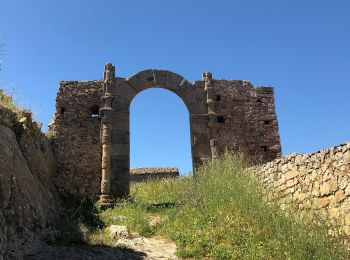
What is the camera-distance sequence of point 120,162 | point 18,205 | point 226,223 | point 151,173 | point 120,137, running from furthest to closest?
point 151,173 < point 120,137 < point 120,162 < point 226,223 < point 18,205

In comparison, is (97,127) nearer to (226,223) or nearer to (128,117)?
(128,117)

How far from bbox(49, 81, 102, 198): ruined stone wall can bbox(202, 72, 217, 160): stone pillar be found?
3.33m

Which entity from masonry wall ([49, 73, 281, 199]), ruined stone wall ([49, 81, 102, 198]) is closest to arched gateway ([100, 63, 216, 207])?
masonry wall ([49, 73, 281, 199])

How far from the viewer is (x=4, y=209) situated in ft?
17.7

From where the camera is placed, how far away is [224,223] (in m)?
6.98

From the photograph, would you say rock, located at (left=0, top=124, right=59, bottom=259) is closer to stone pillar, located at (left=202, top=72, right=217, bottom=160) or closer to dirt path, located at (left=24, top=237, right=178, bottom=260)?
dirt path, located at (left=24, top=237, right=178, bottom=260)

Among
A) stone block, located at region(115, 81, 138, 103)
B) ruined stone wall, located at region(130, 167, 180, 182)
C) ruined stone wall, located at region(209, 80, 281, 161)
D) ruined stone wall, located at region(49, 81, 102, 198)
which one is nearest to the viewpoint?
ruined stone wall, located at region(49, 81, 102, 198)

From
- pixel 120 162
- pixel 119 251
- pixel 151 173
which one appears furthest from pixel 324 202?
pixel 151 173

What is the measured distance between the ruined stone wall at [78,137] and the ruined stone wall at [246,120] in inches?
149

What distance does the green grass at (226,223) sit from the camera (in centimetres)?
550

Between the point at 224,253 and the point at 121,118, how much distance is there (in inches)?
268

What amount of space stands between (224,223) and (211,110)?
591cm

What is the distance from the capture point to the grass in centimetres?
552

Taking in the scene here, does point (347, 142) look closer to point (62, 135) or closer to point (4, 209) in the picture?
point (4, 209)
